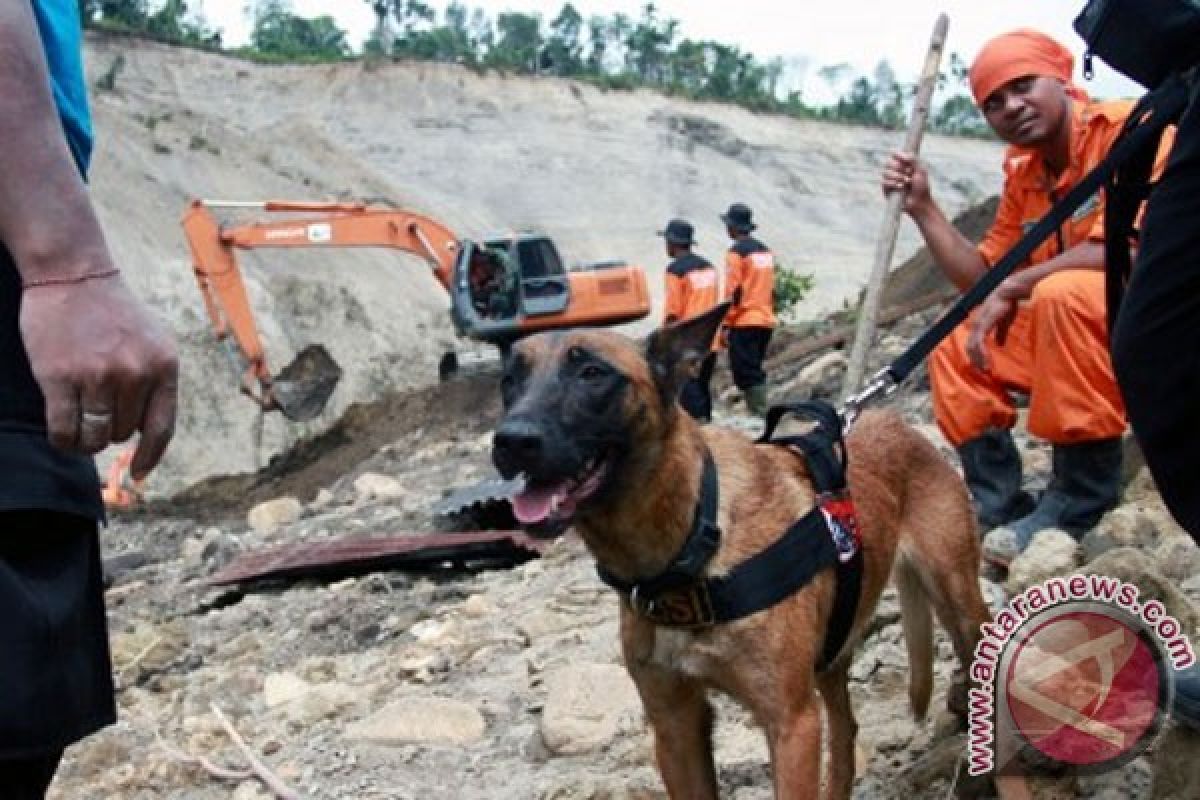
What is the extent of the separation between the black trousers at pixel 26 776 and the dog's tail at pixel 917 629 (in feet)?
9.50

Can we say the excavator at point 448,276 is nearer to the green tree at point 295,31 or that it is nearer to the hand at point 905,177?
the hand at point 905,177

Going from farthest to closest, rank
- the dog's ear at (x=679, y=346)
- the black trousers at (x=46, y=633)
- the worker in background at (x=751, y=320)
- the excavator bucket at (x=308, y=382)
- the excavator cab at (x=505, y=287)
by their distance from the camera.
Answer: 1. the excavator bucket at (x=308, y=382)
2. the excavator cab at (x=505, y=287)
3. the worker in background at (x=751, y=320)
4. the dog's ear at (x=679, y=346)
5. the black trousers at (x=46, y=633)

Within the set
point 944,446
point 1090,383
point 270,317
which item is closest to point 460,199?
point 270,317

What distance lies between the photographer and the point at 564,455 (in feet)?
10.8

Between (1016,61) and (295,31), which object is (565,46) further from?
(1016,61)

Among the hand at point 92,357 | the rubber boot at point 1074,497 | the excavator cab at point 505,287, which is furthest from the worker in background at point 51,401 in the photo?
the excavator cab at point 505,287

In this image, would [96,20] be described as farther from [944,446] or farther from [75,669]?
[75,669]

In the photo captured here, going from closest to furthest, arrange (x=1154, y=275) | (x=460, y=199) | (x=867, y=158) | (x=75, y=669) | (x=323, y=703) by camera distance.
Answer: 1. (x=75, y=669)
2. (x=1154, y=275)
3. (x=323, y=703)
4. (x=460, y=199)
5. (x=867, y=158)

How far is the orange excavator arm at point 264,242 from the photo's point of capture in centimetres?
1673

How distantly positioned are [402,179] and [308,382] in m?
20.4

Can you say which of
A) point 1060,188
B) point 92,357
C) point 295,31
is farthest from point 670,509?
point 295,31

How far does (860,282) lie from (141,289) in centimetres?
2617

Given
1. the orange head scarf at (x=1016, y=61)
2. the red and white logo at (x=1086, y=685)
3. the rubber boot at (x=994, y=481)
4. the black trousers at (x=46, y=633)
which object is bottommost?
the rubber boot at (x=994, y=481)

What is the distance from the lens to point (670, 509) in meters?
3.42
